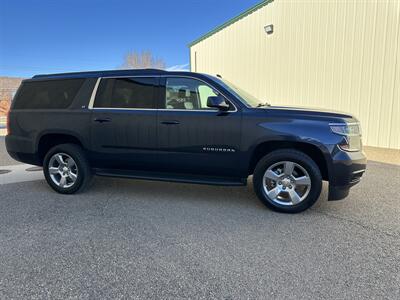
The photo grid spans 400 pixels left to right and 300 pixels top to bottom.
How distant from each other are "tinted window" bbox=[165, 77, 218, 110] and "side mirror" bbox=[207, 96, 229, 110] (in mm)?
297

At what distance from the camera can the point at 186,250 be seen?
11.0 feet

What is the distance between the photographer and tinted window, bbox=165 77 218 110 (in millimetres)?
4754

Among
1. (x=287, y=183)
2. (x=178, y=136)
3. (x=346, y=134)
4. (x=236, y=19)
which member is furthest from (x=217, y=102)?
(x=236, y=19)

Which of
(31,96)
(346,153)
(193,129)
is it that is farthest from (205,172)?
(31,96)

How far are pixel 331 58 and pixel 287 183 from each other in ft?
24.7

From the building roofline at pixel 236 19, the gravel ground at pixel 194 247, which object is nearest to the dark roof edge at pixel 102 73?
the gravel ground at pixel 194 247

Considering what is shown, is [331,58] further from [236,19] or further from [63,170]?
[63,170]

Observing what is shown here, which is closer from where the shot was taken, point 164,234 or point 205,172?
point 164,234

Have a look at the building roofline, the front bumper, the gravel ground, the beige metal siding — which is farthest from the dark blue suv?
the building roofline

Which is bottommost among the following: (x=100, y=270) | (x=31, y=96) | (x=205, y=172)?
(x=100, y=270)

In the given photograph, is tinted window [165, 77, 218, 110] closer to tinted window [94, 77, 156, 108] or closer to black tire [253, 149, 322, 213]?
tinted window [94, 77, 156, 108]

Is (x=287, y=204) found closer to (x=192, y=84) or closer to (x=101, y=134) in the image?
(x=192, y=84)

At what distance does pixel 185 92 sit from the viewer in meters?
4.82

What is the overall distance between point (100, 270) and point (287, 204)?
8.26 ft
